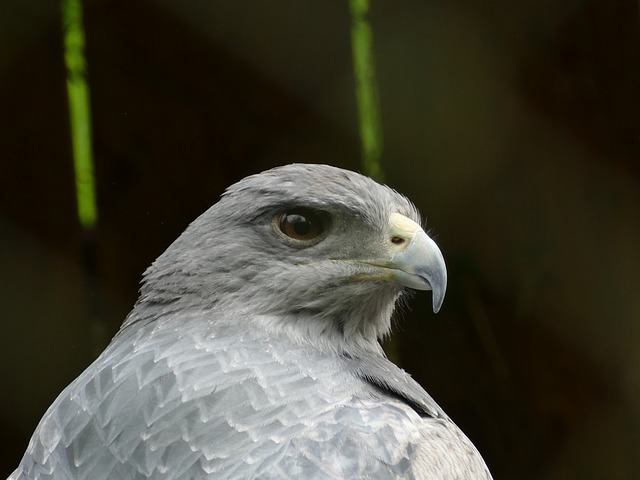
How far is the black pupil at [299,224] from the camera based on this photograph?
3158 mm

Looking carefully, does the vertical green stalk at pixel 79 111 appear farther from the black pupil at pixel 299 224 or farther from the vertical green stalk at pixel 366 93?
the black pupil at pixel 299 224

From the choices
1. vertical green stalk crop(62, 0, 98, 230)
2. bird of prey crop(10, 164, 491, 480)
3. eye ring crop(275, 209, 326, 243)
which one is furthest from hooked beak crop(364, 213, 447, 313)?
vertical green stalk crop(62, 0, 98, 230)

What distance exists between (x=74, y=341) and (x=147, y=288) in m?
1.38

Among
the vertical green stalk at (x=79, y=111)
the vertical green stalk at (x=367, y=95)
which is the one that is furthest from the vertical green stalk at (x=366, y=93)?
the vertical green stalk at (x=79, y=111)

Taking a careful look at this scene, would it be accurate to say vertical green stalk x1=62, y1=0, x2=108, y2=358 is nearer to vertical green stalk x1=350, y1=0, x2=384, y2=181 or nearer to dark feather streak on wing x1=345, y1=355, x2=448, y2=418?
vertical green stalk x1=350, y1=0, x2=384, y2=181

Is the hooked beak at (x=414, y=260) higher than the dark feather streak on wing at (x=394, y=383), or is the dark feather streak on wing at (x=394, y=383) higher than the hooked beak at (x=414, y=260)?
the hooked beak at (x=414, y=260)

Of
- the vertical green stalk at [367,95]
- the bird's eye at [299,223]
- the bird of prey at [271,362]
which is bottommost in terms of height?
the bird of prey at [271,362]

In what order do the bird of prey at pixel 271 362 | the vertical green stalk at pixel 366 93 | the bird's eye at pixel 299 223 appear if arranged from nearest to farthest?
the bird of prey at pixel 271 362 → the bird's eye at pixel 299 223 → the vertical green stalk at pixel 366 93

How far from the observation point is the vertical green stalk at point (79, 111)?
4.35 m

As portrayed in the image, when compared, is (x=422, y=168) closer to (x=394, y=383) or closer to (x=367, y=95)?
(x=367, y=95)

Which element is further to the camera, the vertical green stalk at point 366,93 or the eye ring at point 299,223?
the vertical green stalk at point 366,93

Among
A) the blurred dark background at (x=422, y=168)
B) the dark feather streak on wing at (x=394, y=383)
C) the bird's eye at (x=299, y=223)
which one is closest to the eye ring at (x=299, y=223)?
the bird's eye at (x=299, y=223)

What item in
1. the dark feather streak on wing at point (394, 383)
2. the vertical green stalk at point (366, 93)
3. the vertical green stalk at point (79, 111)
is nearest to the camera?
the dark feather streak on wing at point (394, 383)

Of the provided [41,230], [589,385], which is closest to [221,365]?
[41,230]
